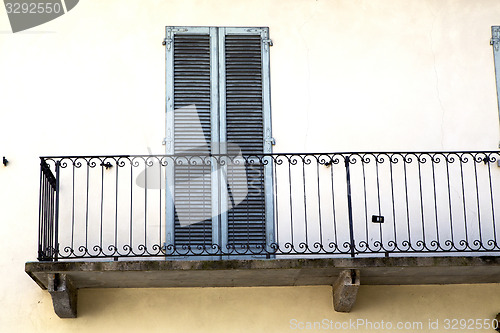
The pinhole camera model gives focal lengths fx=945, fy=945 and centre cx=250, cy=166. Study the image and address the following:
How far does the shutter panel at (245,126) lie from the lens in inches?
387

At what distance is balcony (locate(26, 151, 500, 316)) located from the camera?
9453 mm

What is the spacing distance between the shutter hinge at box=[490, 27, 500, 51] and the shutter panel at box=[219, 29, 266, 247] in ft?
8.45

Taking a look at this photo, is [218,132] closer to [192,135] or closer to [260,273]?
[192,135]

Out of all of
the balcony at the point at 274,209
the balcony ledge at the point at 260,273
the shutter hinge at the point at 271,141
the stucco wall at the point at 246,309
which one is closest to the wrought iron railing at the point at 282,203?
the balcony at the point at 274,209

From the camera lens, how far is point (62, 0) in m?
10.4

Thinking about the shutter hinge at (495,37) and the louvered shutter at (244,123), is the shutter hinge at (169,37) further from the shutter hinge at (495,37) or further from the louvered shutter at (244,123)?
the shutter hinge at (495,37)

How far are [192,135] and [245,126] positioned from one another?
0.57 metres

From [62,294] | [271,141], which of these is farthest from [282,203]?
[62,294]

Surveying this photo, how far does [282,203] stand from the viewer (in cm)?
988

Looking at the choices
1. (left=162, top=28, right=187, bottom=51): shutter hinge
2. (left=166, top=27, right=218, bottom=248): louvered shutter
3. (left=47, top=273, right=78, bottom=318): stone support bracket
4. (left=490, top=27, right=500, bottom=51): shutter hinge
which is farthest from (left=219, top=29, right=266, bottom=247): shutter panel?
(left=490, top=27, right=500, bottom=51): shutter hinge

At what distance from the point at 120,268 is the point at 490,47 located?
15.7 feet

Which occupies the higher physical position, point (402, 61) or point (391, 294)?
point (402, 61)

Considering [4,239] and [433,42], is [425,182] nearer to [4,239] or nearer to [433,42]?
[433,42]

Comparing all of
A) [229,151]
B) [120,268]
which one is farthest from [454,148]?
[120,268]
